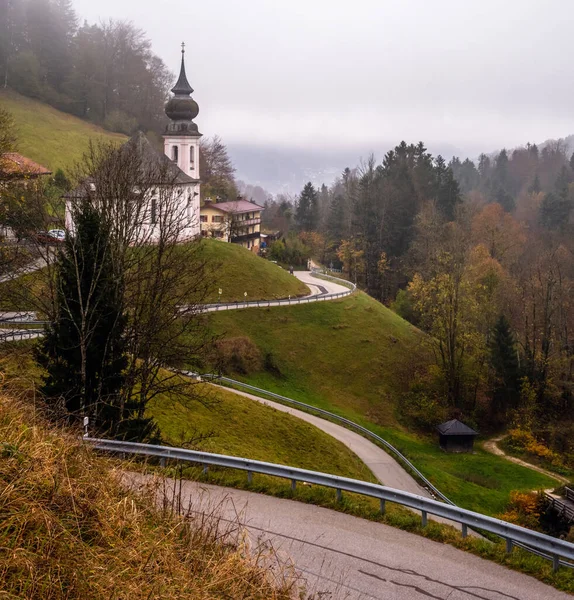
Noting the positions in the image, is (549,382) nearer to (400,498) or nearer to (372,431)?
(372,431)

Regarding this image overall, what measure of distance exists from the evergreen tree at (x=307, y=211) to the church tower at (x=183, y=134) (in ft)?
142

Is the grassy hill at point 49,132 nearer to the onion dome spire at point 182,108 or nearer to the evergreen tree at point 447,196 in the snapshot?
the onion dome spire at point 182,108

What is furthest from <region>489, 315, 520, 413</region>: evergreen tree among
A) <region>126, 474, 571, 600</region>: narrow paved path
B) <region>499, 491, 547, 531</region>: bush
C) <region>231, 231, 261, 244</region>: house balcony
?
<region>126, 474, 571, 600</region>: narrow paved path

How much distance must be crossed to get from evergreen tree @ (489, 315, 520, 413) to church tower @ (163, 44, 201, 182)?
30.3 metres

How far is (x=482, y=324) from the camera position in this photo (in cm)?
5175

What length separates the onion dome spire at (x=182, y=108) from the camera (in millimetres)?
56344

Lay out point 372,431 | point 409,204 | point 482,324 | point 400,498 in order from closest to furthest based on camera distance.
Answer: point 400,498, point 372,431, point 482,324, point 409,204

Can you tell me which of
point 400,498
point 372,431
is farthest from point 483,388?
point 400,498

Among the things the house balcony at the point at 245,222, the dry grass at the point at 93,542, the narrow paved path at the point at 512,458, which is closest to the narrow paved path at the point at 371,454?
the narrow paved path at the point at 512,458

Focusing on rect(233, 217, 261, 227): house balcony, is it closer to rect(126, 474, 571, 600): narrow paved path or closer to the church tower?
the church tower

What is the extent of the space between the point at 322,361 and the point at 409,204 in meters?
41.9

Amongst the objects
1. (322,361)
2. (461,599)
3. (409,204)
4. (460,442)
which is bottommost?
(460,442)

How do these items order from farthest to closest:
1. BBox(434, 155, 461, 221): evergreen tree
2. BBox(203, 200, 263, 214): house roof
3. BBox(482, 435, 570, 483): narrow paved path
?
BBox(434, 155, 461, 221): evergreen tree, BBox(203, 200, 263, 214): house roof, BBox(482, 435, 570, 483): narrow paved path

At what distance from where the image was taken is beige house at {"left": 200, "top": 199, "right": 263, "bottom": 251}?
6706 centimetres
